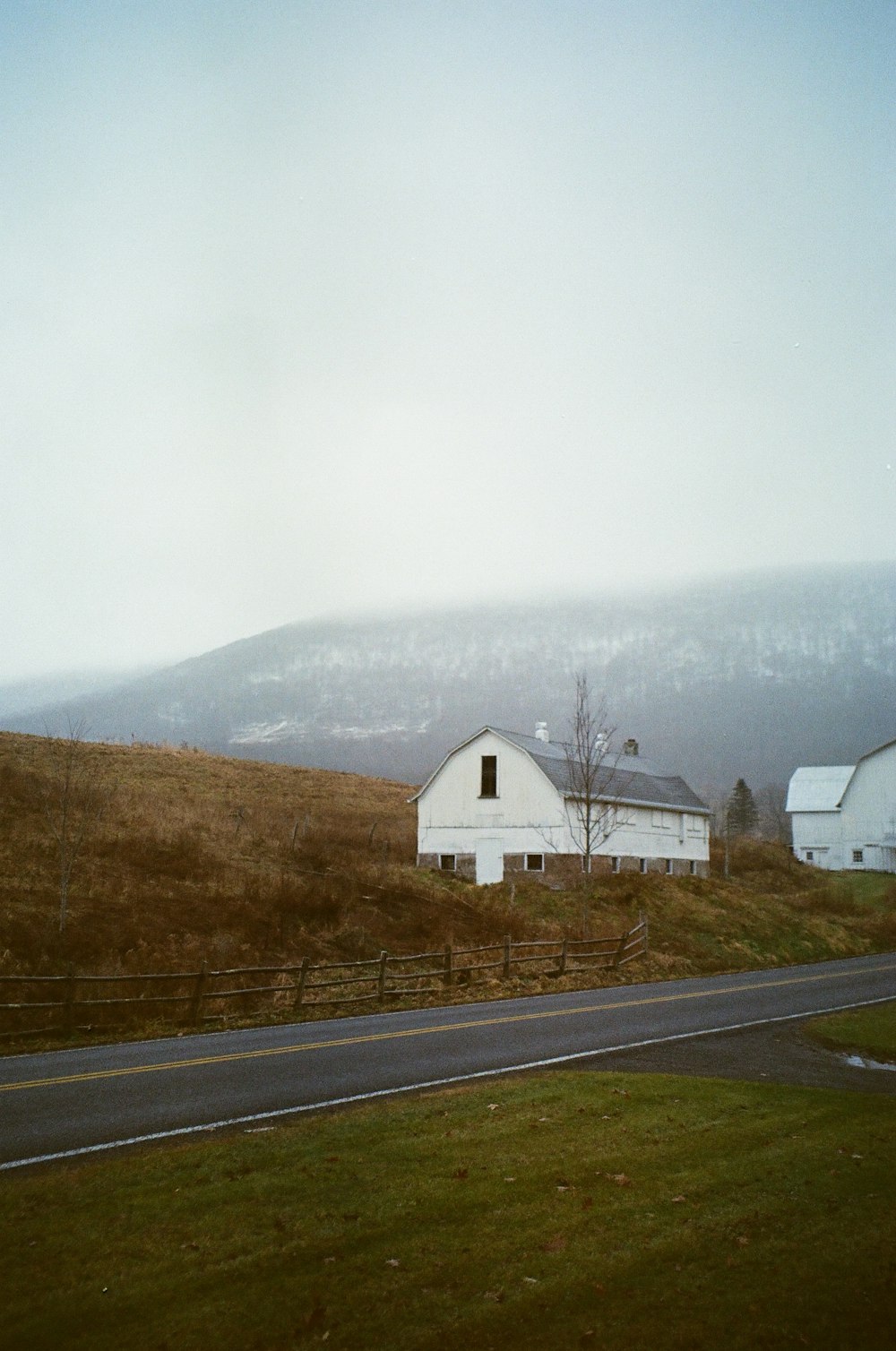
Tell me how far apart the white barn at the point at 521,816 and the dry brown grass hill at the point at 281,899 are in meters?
2.13

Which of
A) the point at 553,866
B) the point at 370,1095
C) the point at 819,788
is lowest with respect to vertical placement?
the point at 370,1095

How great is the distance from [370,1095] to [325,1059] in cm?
292

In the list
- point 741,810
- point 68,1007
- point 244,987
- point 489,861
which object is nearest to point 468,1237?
point 68,1007

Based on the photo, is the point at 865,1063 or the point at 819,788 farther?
the point at 819,788

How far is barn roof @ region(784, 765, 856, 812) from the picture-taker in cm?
7669

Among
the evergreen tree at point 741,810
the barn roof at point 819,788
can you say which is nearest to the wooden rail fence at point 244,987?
the barn roof at point 819,788

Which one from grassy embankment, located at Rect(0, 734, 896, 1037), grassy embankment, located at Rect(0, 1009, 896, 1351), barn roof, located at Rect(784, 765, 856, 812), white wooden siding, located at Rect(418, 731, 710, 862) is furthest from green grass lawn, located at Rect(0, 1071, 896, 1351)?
barn roof, located at Rect(784, 765, 856, 812)

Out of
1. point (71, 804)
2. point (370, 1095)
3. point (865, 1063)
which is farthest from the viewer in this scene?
point (71, 804)

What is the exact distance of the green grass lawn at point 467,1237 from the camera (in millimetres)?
6137

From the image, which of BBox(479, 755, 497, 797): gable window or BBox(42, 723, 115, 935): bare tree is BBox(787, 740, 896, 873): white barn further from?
BBox(42, 723, 115, 935): bare tree

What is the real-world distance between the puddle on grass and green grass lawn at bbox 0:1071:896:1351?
4.52 meters

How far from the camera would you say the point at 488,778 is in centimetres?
4709

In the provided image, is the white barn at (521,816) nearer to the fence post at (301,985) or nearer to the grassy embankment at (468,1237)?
the fence post at (301,985)

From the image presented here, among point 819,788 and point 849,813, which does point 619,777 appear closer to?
point 849,813
